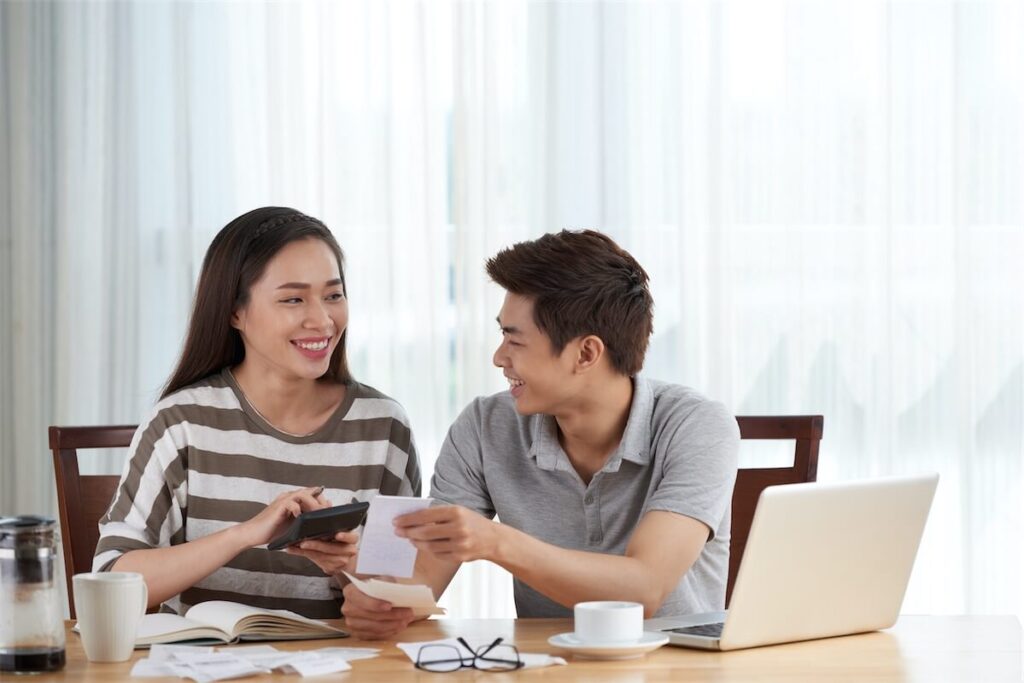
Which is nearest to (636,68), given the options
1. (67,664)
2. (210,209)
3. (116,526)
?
(210,209)

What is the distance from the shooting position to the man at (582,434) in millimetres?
1949

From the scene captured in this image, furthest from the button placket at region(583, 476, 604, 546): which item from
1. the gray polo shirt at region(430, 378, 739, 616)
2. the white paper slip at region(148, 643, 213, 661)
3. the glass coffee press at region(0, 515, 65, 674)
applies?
the glass coffee press at region(0, 515, 65, 674)

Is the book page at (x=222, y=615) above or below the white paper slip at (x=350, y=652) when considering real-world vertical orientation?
above

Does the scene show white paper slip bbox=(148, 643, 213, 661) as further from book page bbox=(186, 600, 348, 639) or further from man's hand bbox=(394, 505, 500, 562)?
man's hand bbox=(394, 505, 500, 562)

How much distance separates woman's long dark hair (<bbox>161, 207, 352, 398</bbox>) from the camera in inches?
86.6

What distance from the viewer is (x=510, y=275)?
2.03 m

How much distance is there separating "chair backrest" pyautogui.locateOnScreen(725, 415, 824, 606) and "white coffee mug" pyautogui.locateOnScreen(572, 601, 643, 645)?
686 mm

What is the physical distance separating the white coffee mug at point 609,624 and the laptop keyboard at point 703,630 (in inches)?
3.8

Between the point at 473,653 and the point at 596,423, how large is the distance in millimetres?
585

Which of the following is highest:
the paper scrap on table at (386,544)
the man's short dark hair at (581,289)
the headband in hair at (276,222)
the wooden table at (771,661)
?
the headband in hair at (276,222)

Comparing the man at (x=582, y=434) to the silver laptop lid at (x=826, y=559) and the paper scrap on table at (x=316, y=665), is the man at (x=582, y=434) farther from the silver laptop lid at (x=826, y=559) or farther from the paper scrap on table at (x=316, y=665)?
the paper scrap on table at (x=316, y=665)

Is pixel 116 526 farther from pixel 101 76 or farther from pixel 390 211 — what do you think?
pixel 101 76

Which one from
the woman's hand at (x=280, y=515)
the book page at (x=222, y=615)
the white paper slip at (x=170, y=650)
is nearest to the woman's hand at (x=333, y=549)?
the woman's hand at (x=280, y=515)

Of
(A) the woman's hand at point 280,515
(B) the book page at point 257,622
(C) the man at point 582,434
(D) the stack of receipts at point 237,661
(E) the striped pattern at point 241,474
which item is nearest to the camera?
(D) the stack of receipts at point 237,661
